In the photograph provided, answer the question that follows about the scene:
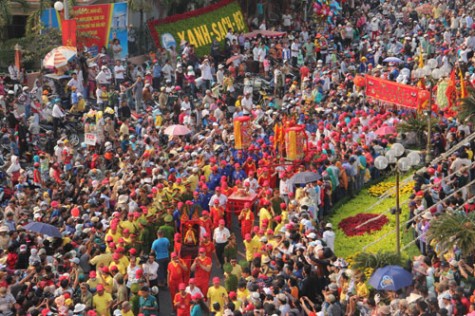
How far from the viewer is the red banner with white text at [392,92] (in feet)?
106

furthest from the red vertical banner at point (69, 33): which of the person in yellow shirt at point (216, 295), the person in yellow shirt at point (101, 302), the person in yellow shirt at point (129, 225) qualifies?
the person in yellow shirt at point (216, 295)

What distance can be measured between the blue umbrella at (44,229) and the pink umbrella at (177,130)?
322 inches

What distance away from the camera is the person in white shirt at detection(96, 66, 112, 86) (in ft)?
119

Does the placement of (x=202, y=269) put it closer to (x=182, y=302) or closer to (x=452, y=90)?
(x=182, y=302)

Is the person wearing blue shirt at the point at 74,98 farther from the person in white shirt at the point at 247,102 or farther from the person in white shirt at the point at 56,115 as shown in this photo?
the person in white shirt at the point at 247,102

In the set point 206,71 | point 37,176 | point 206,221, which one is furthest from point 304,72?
point 206,221

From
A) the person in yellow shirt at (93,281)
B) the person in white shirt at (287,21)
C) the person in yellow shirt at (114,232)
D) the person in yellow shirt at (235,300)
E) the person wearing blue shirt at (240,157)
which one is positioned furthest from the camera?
the person in white shirt at (287,21)

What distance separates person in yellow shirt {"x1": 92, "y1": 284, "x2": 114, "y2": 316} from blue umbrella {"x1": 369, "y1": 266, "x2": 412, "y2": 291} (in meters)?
4.93

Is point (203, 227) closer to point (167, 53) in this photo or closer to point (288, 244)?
point (288, 244)

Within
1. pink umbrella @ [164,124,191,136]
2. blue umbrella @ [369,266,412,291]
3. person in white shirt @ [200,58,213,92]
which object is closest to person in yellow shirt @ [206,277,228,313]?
blue umbrella @ [369,266,412,291]

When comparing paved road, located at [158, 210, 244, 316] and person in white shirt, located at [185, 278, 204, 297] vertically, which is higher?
person in white shirt, located at [185, 278, 204, 297]

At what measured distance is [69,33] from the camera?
3612cm

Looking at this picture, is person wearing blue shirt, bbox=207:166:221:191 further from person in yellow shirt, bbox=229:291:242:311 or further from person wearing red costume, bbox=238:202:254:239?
person in yellow shirt, bbox=229:291:242:311

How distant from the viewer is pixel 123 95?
35.4m
